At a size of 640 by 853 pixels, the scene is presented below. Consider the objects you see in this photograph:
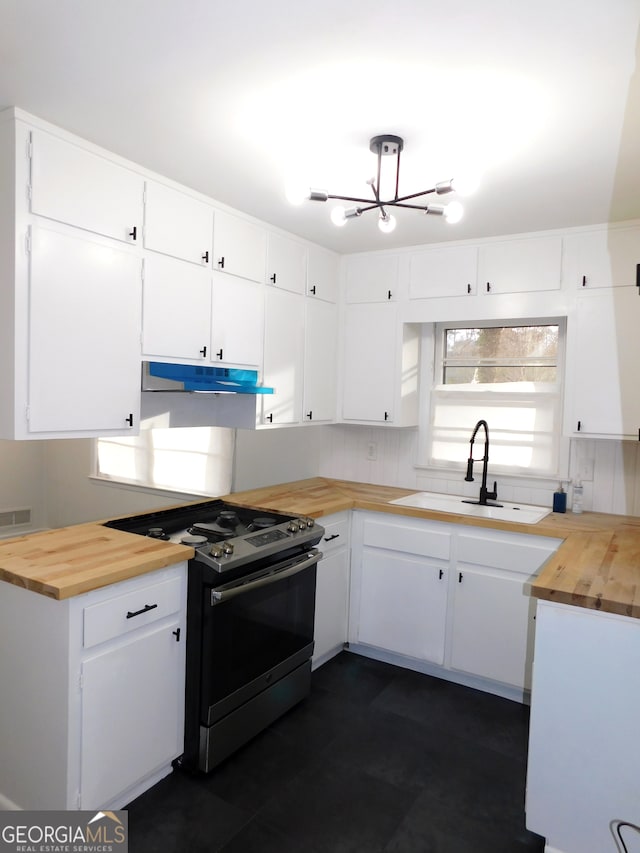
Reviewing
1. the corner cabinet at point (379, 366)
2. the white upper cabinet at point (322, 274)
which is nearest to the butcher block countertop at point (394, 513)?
the corner cabinet at point (379, 366)

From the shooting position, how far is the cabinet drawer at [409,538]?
305 centimetres

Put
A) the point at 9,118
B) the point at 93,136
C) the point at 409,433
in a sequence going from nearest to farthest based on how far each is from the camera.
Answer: the point at 9,118 < the point at 93,136 < the point at 409,433

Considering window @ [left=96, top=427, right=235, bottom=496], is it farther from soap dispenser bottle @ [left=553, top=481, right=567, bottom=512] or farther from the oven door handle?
soap dispenser bottle @ [left=553, top=481, right=567, bottom=512]

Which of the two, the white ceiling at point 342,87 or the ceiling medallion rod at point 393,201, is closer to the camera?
the white ceiling at point 342,87

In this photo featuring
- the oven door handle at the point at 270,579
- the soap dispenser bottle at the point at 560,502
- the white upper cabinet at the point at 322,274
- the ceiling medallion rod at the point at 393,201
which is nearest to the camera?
the ceiling medallion rod at the point at 393,201

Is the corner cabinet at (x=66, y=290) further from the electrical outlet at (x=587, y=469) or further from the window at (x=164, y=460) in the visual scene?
the electrical outlet at (x=587, y=469)

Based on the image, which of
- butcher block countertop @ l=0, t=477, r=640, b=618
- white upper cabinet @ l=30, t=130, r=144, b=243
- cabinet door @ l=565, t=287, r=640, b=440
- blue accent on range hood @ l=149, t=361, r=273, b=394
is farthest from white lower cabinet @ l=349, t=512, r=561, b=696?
white upper cabinet @ l=30, t=130, r=144, b=243

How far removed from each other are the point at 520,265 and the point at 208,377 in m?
1.81

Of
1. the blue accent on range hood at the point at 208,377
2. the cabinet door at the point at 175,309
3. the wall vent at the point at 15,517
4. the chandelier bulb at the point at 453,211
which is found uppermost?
the chandelier bulb at the point at 453,211

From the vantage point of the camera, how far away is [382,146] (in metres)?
2.04

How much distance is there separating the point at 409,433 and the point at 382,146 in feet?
6.79

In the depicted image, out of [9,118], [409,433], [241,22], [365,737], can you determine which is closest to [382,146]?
[241,22]

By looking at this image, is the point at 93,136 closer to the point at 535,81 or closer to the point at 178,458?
the point at 535,81

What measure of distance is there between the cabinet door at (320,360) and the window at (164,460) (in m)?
0.74
